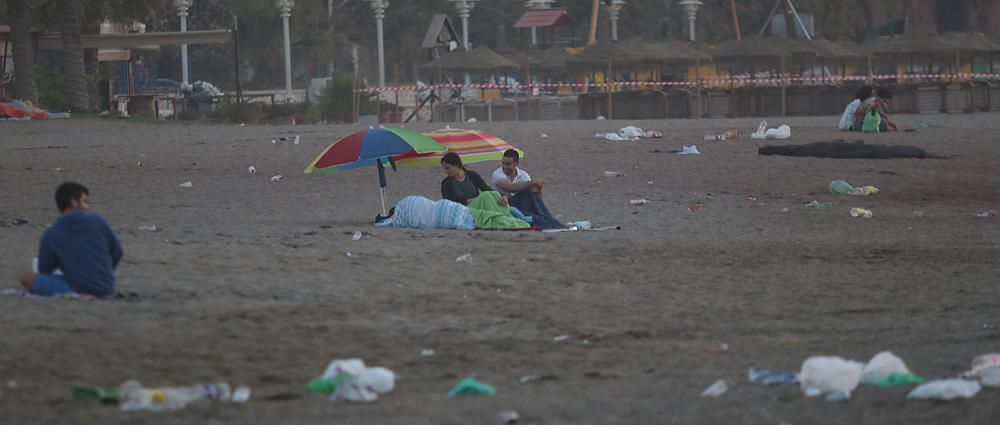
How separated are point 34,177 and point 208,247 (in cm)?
795

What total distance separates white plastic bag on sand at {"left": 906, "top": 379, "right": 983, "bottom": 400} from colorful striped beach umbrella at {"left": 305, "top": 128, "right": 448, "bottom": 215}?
7.64m

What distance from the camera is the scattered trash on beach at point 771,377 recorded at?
7.14 metres

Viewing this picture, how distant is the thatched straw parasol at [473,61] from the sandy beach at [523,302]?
24952 mm

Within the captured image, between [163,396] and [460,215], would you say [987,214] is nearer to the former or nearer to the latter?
[460,215]

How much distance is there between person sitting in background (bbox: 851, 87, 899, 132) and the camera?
91.5 feet

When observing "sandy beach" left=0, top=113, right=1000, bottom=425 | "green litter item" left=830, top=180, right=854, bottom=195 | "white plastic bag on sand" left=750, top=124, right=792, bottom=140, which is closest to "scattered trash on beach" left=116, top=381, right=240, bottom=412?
"sandy beach" left=0, top=113, right=1000, bottom=425

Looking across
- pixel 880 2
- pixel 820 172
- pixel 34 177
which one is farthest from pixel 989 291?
pixel 880 2

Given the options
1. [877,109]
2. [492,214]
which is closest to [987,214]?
[492,214]

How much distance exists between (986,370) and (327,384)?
2969 mm

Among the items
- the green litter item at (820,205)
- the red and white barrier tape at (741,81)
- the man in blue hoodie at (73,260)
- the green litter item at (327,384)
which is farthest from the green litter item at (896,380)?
the red and white barrier tape at (741,81)

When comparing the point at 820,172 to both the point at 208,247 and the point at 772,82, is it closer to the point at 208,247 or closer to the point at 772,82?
the point at 208,247

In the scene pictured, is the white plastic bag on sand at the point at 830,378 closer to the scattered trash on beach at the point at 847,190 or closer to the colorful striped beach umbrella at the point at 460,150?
the colorful striped beach umbrella at the point at 460,150

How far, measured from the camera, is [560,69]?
47.1 metres

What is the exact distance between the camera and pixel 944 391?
6.56 m
